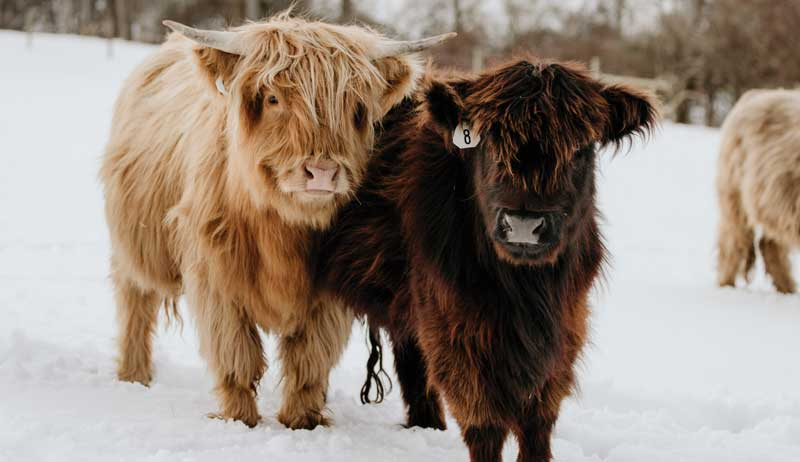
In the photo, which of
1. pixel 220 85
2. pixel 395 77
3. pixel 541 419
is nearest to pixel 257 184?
pixel 220 85

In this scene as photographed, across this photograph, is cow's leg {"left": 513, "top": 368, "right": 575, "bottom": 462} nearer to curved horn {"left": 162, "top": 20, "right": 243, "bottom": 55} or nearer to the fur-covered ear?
the fur-covered ear

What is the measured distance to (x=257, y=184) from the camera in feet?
10.7

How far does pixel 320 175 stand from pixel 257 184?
28 cm

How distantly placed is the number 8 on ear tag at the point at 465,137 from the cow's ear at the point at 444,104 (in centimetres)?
2

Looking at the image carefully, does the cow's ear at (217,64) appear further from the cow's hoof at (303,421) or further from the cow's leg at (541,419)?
the cow's leg at (541,419)

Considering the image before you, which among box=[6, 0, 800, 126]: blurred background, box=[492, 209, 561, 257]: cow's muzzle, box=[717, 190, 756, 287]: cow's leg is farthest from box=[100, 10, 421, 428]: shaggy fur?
box=[6, 0, 800, 126]: blurred background

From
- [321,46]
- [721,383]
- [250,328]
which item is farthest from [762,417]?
[321,46]

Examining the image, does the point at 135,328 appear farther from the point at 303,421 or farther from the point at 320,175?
the point at 320,175

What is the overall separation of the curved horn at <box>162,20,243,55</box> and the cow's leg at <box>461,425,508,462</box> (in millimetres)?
1614

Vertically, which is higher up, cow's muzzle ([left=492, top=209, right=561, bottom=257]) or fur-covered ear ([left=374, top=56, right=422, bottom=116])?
fur-covered ear ([left=374, top=56, right=422, bottom=116])

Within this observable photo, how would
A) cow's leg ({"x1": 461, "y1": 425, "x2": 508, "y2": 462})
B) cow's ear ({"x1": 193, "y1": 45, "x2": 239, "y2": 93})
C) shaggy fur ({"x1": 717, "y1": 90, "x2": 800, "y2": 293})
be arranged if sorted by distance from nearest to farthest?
cow's leg ({"x1": 461, "y1": 425, "x2": 508, "y2": 462})
cow's ear ({"x1": 193, "y1": 45, "x2": 239, "y2": 93})
shaggy fur ({"x1": 717, "y1": 90, "x2": 800, "y2": 293})

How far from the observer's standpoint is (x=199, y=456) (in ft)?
10.4

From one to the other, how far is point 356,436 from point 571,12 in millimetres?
24875

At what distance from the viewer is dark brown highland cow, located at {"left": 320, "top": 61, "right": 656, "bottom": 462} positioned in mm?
2709
